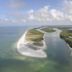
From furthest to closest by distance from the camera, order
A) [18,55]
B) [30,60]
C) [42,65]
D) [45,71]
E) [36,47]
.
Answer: [36,47], [18,55], [30,60], [42,65], [45,71]

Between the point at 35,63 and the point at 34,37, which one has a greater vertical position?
the point at 34,37

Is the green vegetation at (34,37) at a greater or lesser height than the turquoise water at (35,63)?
greater

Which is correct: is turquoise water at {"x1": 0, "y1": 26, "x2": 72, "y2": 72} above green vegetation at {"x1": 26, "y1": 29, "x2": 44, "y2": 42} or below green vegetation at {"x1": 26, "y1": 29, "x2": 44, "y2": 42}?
below

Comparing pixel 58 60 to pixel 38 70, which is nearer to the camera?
pixel 38 70

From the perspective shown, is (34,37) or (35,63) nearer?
(35,63)

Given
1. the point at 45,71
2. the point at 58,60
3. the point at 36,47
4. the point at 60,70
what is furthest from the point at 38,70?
the point at 36,47

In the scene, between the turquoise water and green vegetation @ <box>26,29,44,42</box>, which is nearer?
the turquoise water

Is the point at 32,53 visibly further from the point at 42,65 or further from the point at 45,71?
the point at 45,71

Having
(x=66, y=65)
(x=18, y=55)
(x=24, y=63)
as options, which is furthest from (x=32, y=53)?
(x=66, y=65)

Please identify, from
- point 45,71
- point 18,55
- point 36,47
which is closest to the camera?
point 45,71
